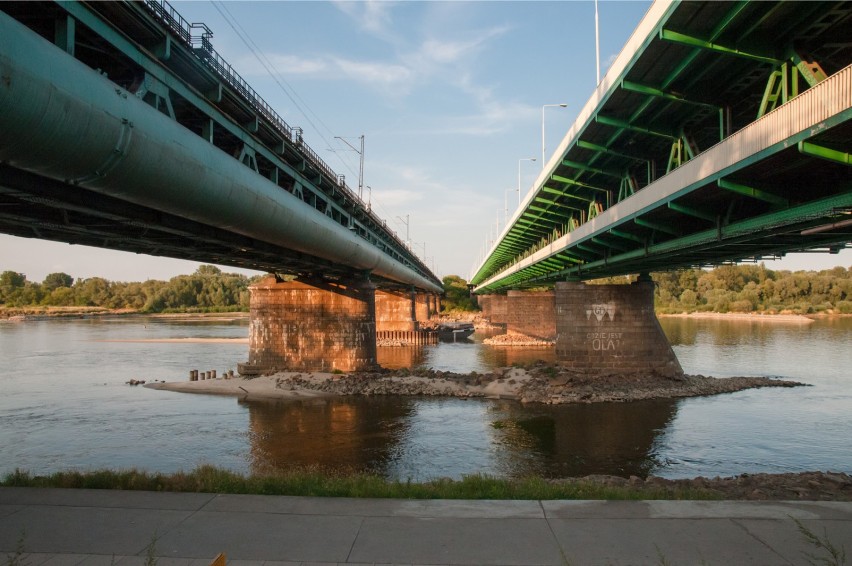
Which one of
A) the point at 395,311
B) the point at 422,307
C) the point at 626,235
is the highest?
the point at 626,235

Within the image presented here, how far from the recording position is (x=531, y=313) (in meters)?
71.3

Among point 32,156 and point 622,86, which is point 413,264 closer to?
point 622,86

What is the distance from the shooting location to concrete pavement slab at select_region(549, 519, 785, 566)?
19.7 ft

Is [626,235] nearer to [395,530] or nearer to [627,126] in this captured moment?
[627,126]

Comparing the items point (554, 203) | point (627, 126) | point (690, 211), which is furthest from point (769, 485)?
point (554, 203)

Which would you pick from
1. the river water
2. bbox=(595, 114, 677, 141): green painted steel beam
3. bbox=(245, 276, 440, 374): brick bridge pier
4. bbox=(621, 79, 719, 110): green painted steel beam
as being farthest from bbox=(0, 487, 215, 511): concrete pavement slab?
bbox=(245, 276, 440, 374): brick bridge pier

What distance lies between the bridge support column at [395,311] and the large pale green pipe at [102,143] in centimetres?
5949

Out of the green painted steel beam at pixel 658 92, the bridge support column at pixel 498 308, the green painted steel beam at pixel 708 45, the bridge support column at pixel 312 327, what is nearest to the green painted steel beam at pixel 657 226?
the green painted steel beam at pixel 658 92

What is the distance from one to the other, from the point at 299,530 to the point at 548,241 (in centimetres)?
4013

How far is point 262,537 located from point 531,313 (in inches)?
2612

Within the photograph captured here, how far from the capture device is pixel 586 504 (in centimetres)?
778

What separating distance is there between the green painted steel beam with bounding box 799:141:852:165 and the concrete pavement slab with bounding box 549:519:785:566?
637 centimetres

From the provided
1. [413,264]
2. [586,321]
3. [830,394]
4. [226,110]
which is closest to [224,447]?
[226,110]

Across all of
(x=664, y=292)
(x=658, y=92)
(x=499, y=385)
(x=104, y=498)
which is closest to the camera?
(x=104, y=498)
